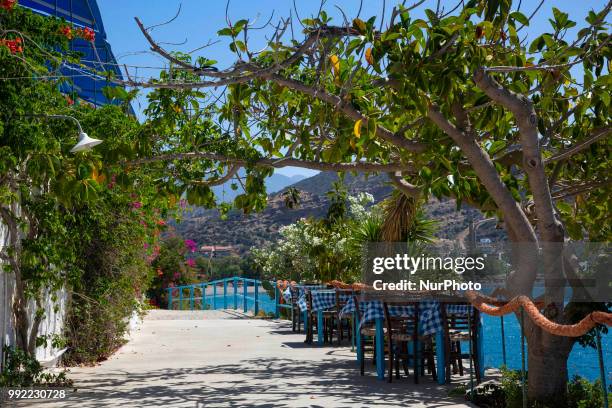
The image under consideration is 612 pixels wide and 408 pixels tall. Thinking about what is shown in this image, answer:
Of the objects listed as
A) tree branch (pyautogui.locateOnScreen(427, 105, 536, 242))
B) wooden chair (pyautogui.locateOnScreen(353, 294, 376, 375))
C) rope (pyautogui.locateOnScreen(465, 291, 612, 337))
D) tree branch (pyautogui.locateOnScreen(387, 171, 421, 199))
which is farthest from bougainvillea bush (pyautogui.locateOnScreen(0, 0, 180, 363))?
rope (pyautogui.locateOnScreen(465, 291, 612, 337))

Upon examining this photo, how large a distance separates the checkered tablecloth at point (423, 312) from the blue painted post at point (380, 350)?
11cm

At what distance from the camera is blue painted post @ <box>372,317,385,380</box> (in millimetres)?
7820

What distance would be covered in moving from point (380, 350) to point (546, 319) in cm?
346

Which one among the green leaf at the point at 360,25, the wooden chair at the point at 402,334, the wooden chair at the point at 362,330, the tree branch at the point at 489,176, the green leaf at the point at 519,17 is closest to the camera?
the green leaf at the point at 360,25

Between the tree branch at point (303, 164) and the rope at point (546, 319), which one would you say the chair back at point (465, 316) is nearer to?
the rope at point (546, 319)

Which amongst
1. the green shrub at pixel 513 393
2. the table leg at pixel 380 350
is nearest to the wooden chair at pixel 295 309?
the table leg at pixel 380 350

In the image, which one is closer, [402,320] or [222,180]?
[222,180]

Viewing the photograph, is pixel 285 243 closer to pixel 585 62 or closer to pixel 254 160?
pixel 254 160

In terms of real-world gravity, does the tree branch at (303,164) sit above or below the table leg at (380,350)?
above

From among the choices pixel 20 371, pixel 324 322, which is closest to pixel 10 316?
pixel 20 371

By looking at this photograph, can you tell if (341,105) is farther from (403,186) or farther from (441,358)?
(441,358)

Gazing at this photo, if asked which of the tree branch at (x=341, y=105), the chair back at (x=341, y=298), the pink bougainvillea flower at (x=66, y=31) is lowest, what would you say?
the chair back at (x=341, y=298)

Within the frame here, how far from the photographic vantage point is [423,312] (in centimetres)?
758

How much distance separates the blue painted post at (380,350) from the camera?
782cm
